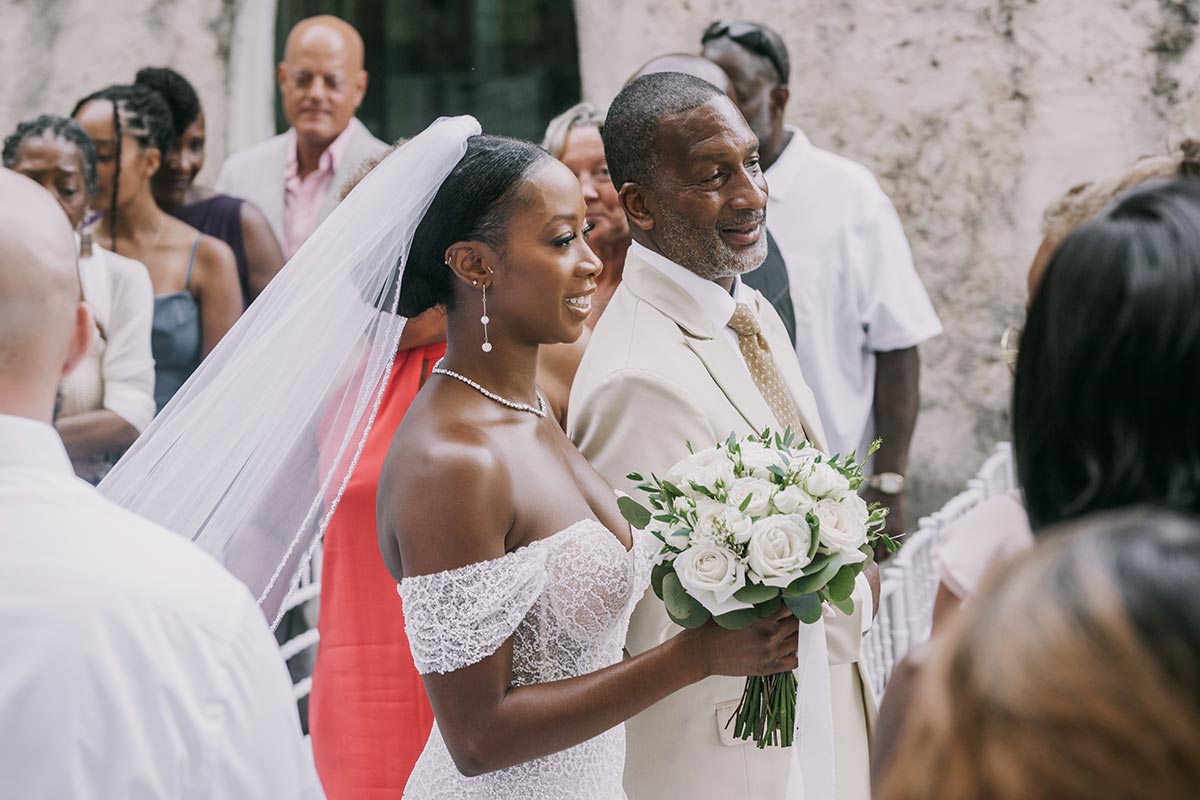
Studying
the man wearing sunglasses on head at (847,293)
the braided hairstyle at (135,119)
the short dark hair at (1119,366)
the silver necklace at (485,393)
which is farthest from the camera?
the braided hairstyle at (135,119)

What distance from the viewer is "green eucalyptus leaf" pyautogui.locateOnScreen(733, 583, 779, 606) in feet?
7.82

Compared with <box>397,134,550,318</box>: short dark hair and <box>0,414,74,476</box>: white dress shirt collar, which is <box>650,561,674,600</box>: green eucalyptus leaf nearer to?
<box>397,134,550,318</box>: short dark hair

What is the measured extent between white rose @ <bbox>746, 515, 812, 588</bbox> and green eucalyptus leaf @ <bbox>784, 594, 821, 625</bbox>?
0.05 m

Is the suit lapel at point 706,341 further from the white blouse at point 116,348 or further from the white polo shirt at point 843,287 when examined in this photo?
the white blouse at point 116,348

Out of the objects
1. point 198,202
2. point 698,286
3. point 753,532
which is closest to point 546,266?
point 698,286

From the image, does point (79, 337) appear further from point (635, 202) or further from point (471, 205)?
point (635, 202)

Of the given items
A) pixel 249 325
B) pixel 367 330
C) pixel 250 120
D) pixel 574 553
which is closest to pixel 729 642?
pixel 574 553

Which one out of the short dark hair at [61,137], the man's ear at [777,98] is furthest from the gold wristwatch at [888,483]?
the short dark hair at [61,137]

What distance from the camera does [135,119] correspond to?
5.52 m

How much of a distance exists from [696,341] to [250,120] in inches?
176

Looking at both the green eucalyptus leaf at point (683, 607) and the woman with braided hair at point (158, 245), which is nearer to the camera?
the green eucalyptus leaf at point (683, 607)

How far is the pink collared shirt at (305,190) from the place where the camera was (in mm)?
6000

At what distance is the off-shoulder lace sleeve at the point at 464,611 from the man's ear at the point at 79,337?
750 mm

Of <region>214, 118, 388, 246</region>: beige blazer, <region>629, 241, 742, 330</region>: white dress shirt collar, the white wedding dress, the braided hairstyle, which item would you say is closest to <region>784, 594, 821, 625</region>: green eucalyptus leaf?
the white wedding dress
